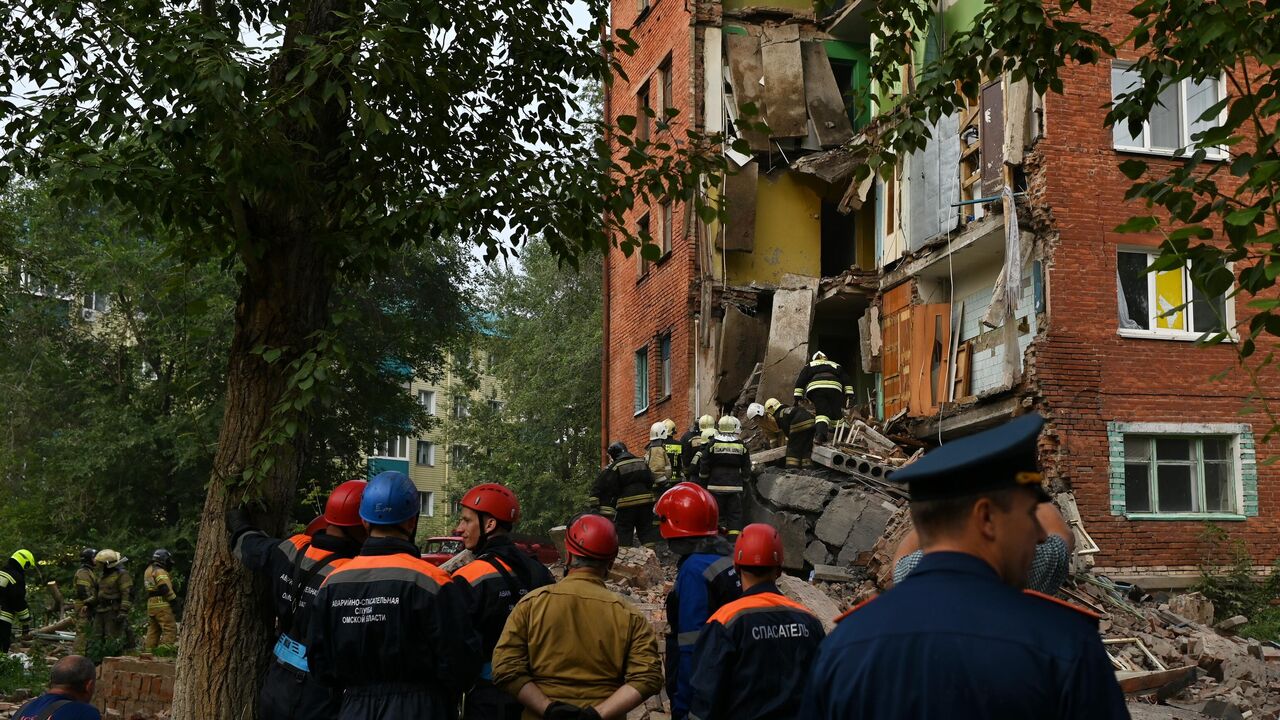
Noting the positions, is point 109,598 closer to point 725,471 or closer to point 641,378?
point 725,471

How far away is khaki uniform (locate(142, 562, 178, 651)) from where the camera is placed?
17.8 metres

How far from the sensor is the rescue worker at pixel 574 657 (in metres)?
5.74

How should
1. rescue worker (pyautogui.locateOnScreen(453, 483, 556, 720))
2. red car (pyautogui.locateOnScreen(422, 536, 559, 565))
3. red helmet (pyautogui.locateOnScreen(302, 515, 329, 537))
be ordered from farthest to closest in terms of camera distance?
red car (pyautogui.locateOnScreen(422, 536, 559, 565)), red helmet (pyautogui.locateOnScreen(302, 515, 329, 537)), rescue worker (pyautogui.locateOnScreen(453, 483, 556, 720))

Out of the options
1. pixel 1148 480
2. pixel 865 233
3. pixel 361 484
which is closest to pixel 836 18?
pixel 865 233

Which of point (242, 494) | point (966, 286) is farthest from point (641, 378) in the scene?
point (242, 494)

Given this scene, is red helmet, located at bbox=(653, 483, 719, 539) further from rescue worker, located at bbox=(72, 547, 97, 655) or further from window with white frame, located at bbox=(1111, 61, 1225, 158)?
window with white frame, located at bbox=(1111, 61, 1225, 158)

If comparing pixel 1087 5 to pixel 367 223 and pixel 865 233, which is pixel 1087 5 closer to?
pixel 367 223

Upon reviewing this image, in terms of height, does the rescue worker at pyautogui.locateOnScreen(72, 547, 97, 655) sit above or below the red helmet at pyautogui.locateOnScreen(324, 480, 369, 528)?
below

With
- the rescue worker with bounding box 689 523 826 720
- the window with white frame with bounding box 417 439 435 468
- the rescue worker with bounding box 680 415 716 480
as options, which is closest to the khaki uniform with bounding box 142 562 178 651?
the rescue worker with bounding box 680 415 716 480

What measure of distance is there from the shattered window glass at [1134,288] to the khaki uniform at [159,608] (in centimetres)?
1452

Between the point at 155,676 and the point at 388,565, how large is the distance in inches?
263

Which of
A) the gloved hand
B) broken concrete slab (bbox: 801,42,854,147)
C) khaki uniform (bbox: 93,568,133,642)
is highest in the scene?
broken concrete slab (bbox: 801,42,854,147)

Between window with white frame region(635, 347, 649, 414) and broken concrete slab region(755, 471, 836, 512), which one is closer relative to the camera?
broken concrete slab region(755, 471, 836, 512)

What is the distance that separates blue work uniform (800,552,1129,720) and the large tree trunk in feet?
19.0
